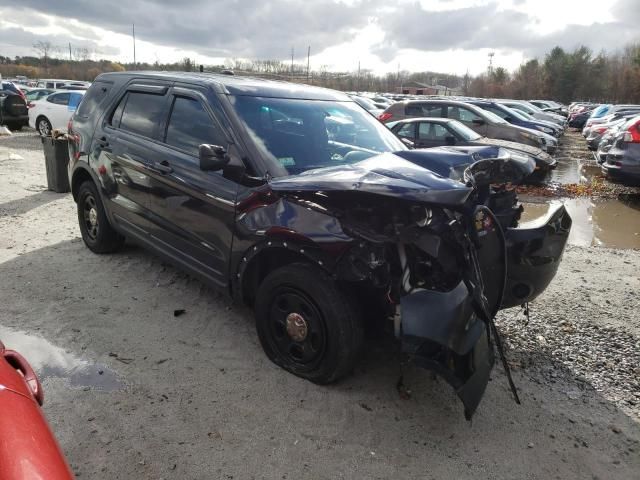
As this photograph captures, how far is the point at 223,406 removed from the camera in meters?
Answer: 2.84

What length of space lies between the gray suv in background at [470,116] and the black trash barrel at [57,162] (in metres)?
7.48

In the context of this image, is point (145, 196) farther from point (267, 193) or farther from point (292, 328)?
point (292, 328)

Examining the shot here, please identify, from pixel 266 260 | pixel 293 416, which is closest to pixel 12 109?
pixel 266 260

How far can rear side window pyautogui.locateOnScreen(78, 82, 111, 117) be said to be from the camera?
16.1ft

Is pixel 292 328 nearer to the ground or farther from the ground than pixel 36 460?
nearer to the ground

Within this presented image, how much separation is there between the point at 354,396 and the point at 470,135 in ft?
29.1

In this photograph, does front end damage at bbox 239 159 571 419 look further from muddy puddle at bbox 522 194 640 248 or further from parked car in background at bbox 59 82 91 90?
parked car in background at bbox 59 82 91 90

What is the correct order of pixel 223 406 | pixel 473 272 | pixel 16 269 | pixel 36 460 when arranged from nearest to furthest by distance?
1. pixel 36 460
2. pixel 473 272
3. pixel 223 406
4. pixel 16 269

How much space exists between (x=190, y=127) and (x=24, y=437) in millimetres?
2682

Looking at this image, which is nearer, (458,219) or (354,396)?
(458,219)

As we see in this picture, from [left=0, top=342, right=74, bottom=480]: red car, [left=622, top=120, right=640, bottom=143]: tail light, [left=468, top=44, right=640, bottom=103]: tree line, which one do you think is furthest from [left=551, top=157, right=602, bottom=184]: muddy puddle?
[left=468, top=44, right=640, bottom=103]: tree line

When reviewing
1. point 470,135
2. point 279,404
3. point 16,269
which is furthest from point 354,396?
point 470,135

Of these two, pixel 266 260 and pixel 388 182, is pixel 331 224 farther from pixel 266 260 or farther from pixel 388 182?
pixel 266 260

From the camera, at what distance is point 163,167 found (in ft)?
12.4
